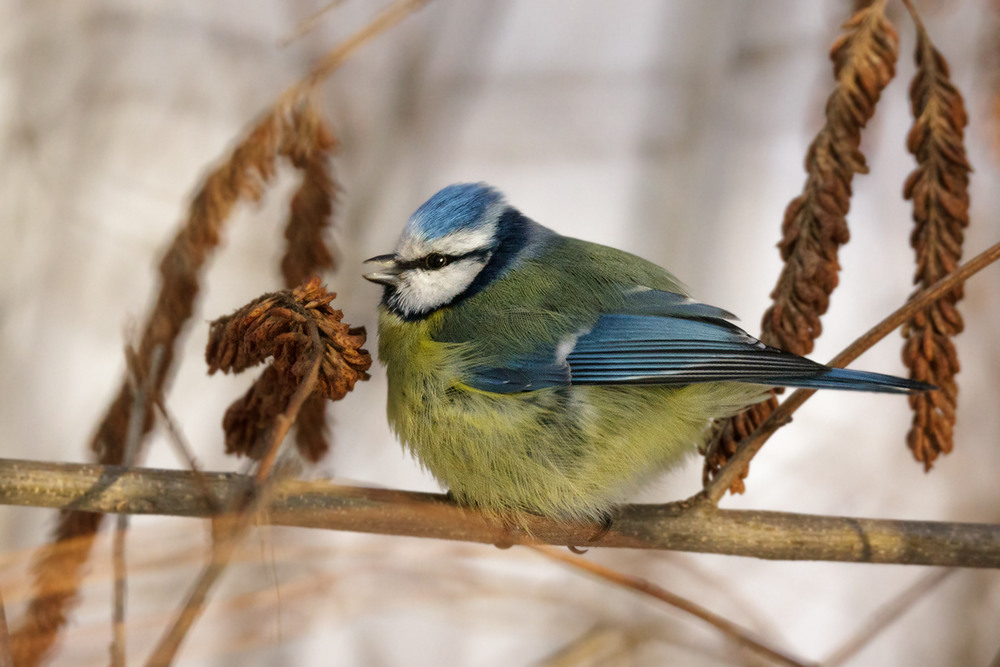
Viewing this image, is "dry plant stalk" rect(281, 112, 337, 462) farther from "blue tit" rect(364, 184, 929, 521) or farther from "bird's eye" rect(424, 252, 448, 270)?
"bird's eye" rect(424, 252, 448, 270)

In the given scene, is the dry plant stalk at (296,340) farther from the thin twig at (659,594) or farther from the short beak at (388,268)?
the short beak at (388,268)

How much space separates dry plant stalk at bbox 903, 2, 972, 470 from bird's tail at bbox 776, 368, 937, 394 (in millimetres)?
77

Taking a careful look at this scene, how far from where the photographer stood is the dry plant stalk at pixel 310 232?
5.13 ft

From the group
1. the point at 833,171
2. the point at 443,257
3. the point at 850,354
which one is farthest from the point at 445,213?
the point at 850,354

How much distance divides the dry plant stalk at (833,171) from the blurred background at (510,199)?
1.35m

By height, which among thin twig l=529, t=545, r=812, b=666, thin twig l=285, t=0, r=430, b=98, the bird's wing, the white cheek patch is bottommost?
thin twig l=529, t=545, r=812, b=666

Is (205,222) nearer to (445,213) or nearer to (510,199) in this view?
(445,213)

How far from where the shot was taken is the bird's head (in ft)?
6.65

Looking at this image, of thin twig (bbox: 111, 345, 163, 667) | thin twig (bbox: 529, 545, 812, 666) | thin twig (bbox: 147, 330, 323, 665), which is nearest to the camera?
thin twig (bbox: 147, 330, 323, 665)

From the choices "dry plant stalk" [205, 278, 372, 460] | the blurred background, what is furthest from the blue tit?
the blurred background

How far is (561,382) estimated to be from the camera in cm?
182

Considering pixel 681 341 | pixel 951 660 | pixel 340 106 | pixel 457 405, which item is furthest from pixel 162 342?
pixel 951 660

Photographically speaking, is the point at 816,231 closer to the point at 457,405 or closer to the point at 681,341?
the point at 681,341

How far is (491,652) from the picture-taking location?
3.61 metres
